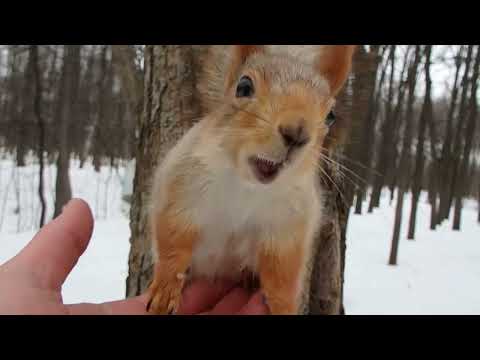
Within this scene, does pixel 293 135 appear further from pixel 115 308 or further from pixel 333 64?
pixel 115 308

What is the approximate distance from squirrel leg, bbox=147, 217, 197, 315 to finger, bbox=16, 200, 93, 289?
0.17 metres

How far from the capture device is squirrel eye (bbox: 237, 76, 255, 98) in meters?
0.56

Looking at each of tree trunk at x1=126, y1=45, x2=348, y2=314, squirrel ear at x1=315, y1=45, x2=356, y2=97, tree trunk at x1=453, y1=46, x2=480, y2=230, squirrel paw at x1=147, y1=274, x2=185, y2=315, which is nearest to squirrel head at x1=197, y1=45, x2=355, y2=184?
squirrel ear at x1=315, y1=45, x2=356, y2=97

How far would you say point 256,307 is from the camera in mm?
741

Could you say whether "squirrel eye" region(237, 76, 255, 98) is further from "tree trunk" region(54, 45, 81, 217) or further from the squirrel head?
"tree trunk" region(54, 45, 81, 217)

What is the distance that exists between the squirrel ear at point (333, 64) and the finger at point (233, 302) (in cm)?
48

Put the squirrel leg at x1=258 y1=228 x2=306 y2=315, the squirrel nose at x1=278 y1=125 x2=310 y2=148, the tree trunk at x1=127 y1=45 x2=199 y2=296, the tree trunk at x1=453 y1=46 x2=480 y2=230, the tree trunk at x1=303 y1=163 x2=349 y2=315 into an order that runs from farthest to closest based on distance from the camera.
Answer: the tree trunk at x1=453 y1=46 x2=480 y2=230, the tree trunk at x1=303 y1=163 x2=349 y2=315, the tree trunk at x1=127 y1=45 x2=199 y2=296, the squirrel leg at x1=258 y1=228 x2=306 y2=315, the squirrel nose at x1=278 y1=125 x2=310 y2=148

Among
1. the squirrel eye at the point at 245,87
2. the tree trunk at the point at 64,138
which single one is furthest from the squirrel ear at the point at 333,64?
the tree trunk at the point at 64,138

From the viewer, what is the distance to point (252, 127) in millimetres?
518

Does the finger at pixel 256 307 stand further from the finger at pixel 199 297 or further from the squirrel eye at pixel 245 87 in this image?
the squirrel eye at pixel 245 87
